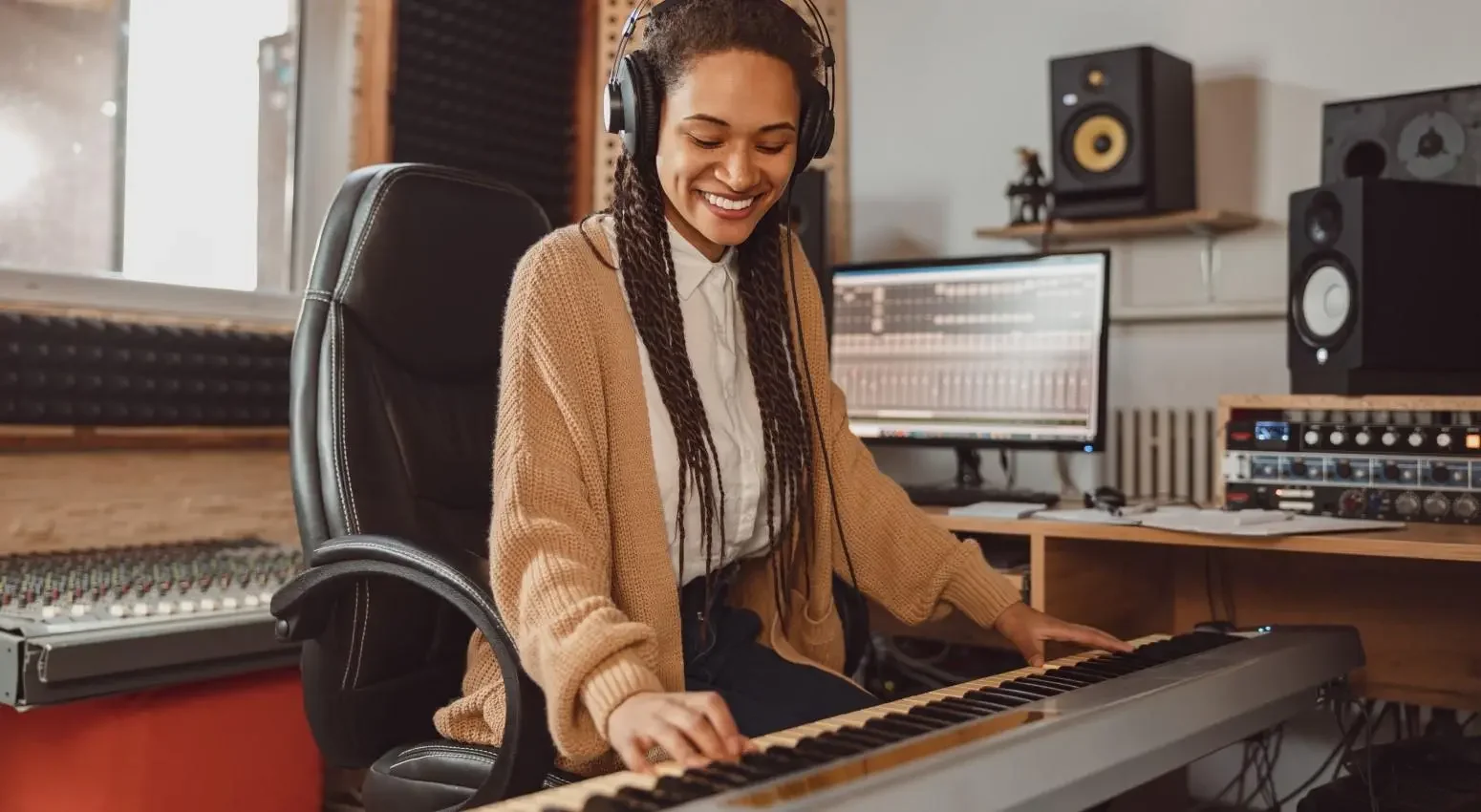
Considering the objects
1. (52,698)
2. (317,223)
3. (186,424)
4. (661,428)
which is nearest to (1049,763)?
(661,428)

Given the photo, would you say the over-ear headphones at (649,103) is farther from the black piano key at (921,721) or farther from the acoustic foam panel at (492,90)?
the acoustic foam panel at (492,90)

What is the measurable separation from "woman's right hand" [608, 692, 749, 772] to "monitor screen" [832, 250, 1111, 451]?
144 centimetres

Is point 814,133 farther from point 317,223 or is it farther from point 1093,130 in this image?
point 317,223

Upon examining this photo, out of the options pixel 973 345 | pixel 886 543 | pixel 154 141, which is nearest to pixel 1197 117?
pixel 973 345

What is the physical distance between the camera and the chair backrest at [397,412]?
1.40 metres

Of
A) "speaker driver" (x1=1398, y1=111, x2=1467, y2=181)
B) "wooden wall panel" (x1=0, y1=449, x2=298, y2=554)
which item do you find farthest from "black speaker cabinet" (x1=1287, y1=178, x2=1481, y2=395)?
"wooden wall panel" (x1=0, y1=449, x2=298, y2=554)

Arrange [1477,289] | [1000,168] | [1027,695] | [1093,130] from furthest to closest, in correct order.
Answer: [1000,168] → [1093,130] → [1477,289] → [1027,695]

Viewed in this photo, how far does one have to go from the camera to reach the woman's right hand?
89cm

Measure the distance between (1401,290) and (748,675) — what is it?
1.29 metres

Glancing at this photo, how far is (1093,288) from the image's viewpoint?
2.33 meters

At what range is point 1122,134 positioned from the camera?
2469mm

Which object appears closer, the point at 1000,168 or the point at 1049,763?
the point at 1049,763

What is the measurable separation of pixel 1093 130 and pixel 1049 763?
1.79 metres

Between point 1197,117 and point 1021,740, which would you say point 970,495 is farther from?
point 1021,740
